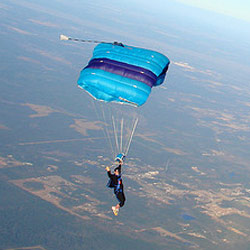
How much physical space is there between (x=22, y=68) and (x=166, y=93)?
177 ft

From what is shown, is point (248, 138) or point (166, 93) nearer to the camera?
point (248, 138)

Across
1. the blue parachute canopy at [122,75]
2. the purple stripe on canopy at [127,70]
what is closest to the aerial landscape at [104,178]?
the blue parachute canopy at [122,75]

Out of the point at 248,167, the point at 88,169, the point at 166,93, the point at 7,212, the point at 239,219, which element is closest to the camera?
the point at 7,212

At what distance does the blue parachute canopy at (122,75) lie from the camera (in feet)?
78.2

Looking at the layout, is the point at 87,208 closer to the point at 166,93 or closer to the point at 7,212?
the point at 7,212

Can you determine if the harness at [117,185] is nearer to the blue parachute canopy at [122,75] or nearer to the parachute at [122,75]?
the parachute at [122,75]

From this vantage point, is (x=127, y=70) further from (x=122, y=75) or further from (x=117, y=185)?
(x=117, y=185)

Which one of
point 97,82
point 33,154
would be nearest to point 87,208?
point 33,154

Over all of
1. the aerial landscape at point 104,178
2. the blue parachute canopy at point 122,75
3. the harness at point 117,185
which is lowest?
the aerial landscape at point 104,178

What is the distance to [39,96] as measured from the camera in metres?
124

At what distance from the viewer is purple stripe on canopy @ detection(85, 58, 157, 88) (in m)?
24.4

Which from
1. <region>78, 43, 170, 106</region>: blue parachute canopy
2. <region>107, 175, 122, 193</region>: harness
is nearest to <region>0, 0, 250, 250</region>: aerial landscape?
<region>107, 175, 122, 193</region>: harness

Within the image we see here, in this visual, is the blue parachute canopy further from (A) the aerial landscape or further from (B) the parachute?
(A) the aerial landscape

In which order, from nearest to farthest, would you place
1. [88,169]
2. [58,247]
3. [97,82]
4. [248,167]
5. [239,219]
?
[97,82] → [58,247] → [239,219] → [88,169] → [248,167]
